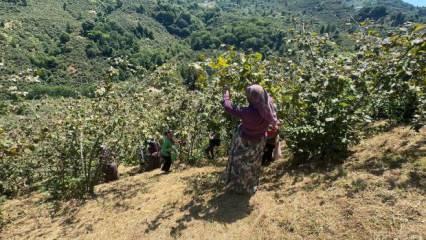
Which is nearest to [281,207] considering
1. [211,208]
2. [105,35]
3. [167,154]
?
[211,208]

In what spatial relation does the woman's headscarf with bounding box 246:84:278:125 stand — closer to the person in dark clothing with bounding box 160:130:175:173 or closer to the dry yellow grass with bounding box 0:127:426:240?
the dry yellow grass with bounding box 0:127:426:240

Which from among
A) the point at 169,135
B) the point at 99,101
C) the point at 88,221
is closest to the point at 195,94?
the point at 169,135

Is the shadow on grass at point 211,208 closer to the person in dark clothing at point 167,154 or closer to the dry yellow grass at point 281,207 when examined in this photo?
the dry yellow grass at point 281,207

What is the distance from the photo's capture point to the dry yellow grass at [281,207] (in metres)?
5.26

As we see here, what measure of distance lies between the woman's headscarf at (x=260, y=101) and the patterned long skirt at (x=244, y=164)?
61 centimetres

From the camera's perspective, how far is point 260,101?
5754 mm

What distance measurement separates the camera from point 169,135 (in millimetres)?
11016

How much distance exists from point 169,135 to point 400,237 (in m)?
7.06

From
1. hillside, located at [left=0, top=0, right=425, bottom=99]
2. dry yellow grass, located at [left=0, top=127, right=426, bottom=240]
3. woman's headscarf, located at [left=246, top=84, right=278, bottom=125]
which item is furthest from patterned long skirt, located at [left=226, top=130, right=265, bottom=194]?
hillside, located at [left=0, top=0, right=425, bottom=99]

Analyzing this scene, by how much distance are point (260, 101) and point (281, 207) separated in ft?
5.04

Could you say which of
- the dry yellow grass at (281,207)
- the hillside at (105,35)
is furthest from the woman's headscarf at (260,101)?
the hillside at (105,35)

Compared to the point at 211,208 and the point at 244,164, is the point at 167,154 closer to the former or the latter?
the point at 211,208

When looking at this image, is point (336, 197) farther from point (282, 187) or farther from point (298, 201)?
point (282, 187)

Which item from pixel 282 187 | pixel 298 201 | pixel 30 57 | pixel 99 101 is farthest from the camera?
pixel 30 57
